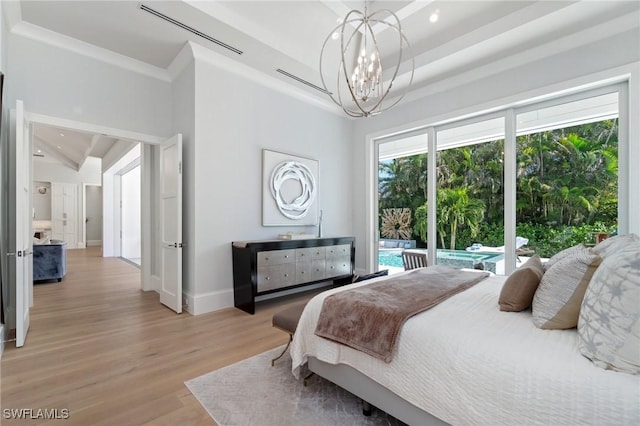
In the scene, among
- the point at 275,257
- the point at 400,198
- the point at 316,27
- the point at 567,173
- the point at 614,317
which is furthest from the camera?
the point at 400,198

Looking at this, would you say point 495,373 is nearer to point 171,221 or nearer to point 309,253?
point 309,253

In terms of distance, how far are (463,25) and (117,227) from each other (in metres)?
9.83

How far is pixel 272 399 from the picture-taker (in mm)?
1885

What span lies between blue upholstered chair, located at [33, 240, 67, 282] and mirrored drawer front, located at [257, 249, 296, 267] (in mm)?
4123

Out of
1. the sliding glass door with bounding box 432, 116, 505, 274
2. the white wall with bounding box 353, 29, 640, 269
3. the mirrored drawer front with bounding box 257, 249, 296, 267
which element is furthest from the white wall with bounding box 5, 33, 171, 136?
the sliding glass door with bounding box 432, 116, 505, 274

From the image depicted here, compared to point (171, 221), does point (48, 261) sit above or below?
below

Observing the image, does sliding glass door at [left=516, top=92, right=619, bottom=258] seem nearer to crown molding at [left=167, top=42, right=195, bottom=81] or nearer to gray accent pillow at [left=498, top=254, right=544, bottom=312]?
gray accent pillow at [left=498, top=254, right=544, bottom=312]

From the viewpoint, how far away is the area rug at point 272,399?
1696 millimetres

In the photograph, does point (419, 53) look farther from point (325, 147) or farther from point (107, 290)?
point (107, 290)

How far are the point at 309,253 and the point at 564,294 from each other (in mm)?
3087

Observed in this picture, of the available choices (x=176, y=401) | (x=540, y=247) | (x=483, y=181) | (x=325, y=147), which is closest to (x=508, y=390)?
(x=176, y=401)

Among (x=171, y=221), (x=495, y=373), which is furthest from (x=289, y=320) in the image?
(x=171, y=221)

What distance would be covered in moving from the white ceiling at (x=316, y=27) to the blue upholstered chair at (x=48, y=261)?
3644 millimetres

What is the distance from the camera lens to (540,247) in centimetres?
356
